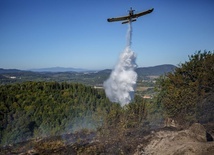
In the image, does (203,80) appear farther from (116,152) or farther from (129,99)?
(116,152)

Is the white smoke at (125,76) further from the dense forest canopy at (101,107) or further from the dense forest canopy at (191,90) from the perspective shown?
the dense forest canopy at (191,90)

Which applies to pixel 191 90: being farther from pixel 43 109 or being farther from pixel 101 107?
pixel 43 109

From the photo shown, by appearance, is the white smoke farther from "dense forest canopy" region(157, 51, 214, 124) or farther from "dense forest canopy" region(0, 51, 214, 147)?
"dense forest canopy" region(157, 51, 214, 124)

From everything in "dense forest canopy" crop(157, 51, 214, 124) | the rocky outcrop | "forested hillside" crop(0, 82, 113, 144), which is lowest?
"forested hillside" crop(0, 82, 113, 144)

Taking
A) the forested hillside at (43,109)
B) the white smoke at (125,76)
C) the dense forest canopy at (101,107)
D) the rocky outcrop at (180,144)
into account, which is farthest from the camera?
the forested hillside at (43,109)

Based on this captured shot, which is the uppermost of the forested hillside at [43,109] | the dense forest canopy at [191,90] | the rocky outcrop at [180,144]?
the dense forest canopy at [191,90]

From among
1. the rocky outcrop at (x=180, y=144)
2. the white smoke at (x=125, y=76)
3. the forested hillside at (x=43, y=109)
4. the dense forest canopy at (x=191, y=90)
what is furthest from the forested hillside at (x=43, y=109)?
the rocky outcrop at (x=180, y=144)

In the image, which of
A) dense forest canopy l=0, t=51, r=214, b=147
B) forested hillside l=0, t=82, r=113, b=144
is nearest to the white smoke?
dense forest canopy l=0, t=51, r=214, b=147

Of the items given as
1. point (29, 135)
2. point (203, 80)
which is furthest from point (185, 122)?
point (29, 135)
